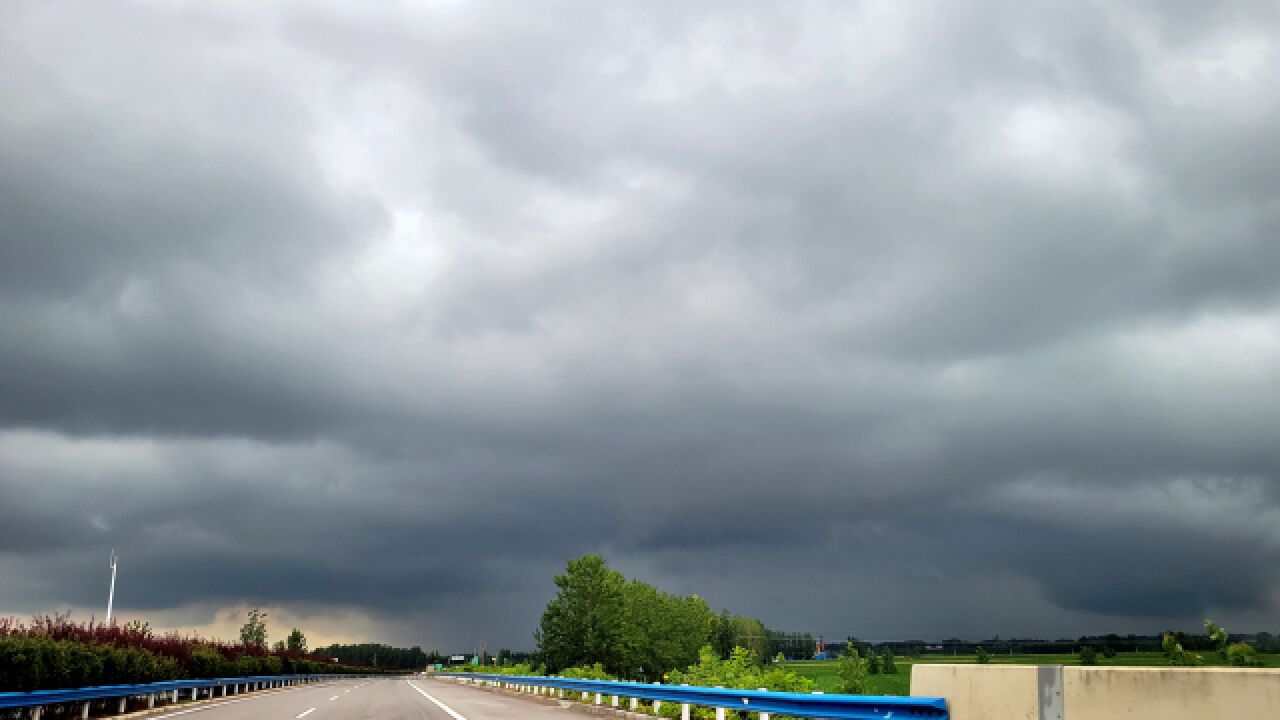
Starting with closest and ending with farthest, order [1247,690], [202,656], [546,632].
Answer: [1247,690]
[202,656]
[546,632]

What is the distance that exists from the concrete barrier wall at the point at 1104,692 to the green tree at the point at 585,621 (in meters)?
112

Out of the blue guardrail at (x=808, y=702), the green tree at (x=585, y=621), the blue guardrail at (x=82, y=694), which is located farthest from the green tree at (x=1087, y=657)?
the green tree at (x=585, y=621)

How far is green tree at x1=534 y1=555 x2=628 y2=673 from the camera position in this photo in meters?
114

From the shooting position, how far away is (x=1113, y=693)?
4934 mm

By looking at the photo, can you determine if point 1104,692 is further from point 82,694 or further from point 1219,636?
point 1219,636

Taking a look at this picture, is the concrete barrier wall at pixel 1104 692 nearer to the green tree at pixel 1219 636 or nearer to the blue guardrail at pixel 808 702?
the blue guardrail at pixel 808 702

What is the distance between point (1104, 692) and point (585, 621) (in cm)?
11450

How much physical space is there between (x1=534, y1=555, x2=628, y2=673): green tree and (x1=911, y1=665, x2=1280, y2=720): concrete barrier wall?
112 m

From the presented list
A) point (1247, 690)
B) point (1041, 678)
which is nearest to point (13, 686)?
point (1041, 678)

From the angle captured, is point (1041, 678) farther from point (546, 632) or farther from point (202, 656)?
point (546, 632)

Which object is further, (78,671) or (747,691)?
(78,671)

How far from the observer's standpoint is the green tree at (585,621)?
375 feet

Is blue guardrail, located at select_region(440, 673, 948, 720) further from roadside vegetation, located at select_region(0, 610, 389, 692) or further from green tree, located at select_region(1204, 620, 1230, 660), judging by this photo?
green tree, located at select_region(1204, 620, 1230, 660)

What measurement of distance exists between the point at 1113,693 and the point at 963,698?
1.32 meters
